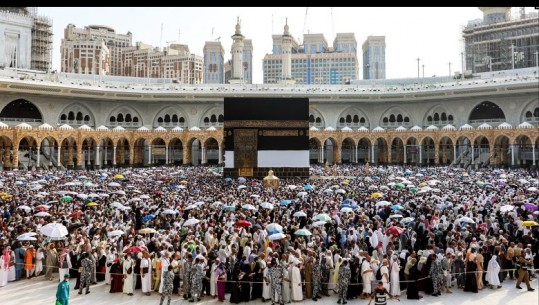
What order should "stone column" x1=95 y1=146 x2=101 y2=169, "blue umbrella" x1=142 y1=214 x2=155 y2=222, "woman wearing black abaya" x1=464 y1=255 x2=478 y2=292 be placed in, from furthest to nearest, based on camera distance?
1. "stone column" x1=95 y1=146 x2=101 y2=169
2. "blue umbrella" x1=142 y1=214 x2=155 y2=222
3. "woman wearing black abaya" x1=464 y1=255 x2=478 y2=292

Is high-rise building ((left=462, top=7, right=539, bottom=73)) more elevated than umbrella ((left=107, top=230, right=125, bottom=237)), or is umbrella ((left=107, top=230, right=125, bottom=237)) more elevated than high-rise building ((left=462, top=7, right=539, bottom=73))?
high-rise building ((left=462, top=7, right=539, bottom=73))

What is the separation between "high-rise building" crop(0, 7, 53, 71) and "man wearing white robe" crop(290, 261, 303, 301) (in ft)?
159

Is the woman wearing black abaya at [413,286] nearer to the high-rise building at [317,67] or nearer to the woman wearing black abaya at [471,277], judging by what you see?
the woman wearing black abaya at [471,277]

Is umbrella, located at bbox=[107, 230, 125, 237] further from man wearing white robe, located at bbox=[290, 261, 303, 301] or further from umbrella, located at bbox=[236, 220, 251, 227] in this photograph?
man wearing white robe, located at bbox=[290, 261, 303, 301]

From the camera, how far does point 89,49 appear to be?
87.0 meters

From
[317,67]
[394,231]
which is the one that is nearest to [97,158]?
[394,231]

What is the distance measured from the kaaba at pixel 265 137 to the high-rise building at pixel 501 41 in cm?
2996

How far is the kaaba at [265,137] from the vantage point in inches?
1064

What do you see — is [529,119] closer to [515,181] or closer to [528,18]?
[528,18]

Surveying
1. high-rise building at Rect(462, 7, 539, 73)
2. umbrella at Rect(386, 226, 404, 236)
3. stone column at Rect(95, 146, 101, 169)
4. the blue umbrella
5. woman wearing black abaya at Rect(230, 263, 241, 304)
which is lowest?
woman wearing black abaya at Rect(230, 263, 241, 304)

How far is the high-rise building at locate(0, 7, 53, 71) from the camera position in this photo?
4712 centimetres

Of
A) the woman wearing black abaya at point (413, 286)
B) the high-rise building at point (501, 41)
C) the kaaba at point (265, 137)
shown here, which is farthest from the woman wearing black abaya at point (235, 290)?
the high-rise building at point (501, 41)

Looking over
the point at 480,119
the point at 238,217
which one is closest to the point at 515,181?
the point at 238,217

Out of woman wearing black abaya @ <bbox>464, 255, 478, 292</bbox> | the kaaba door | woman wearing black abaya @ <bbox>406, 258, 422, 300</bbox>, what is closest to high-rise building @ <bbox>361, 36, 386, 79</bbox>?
the kaaba door
